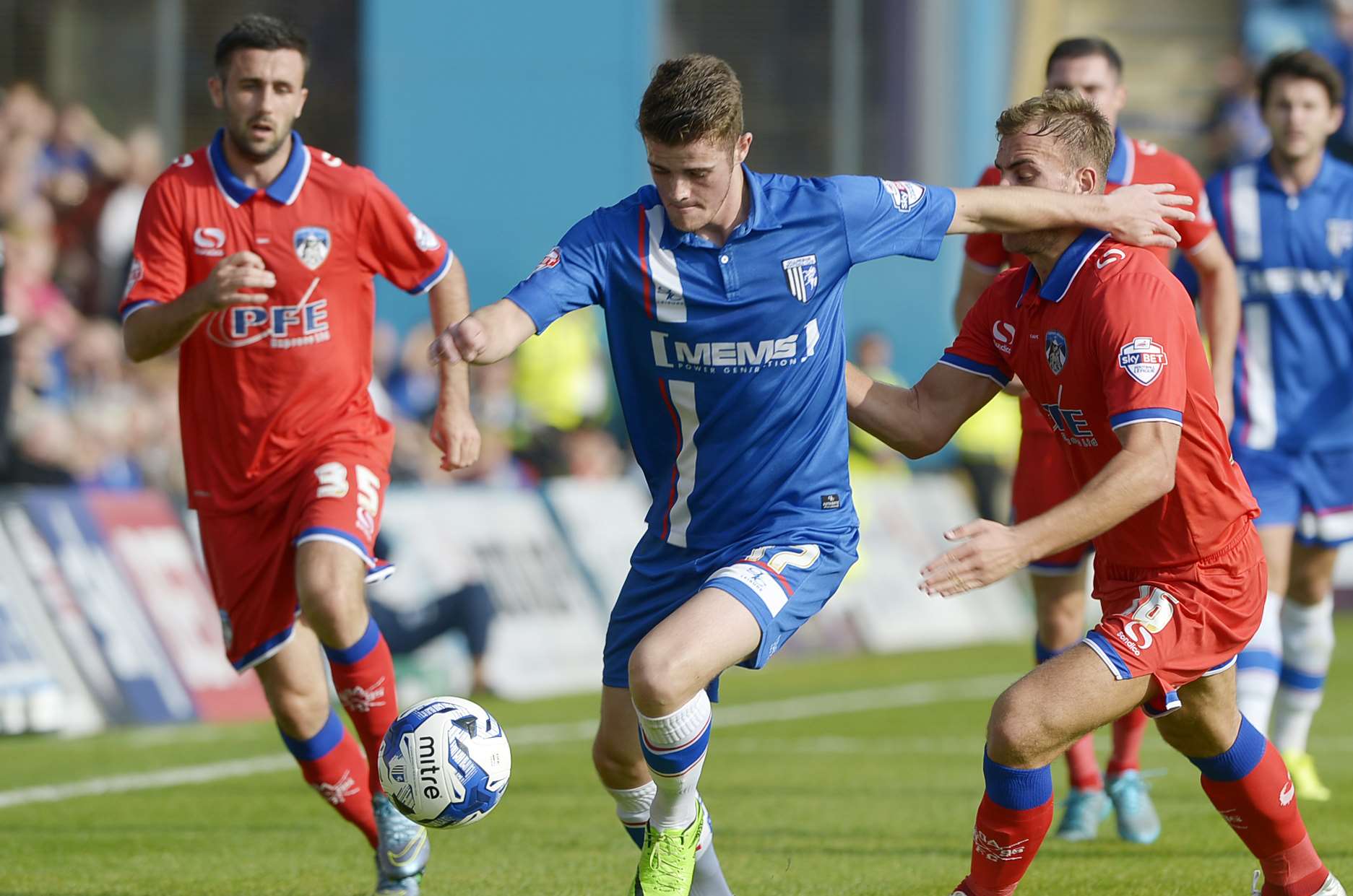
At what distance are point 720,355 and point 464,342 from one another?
877 millimetres

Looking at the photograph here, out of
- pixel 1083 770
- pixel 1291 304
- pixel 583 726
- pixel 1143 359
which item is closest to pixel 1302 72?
pixel 1291 304

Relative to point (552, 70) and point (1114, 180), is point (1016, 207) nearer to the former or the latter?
point (1114, 180)

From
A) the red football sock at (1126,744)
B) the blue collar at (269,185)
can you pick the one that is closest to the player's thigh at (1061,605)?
the red football sock at (1126,744)

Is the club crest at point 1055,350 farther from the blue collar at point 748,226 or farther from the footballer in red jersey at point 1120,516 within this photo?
the blue collar at point 748,226

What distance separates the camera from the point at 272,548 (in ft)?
21.5

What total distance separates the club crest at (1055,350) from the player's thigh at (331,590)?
2.36 meters

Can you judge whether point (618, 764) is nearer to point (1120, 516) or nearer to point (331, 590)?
point (331, 590)

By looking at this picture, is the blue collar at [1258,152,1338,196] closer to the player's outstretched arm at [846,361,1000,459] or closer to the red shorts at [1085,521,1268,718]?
the player's outstretched arm at [846,361,1000,459]

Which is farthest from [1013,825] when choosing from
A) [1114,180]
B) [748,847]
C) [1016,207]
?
[1114,180]

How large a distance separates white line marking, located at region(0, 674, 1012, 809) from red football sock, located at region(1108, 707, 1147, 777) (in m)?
3.88

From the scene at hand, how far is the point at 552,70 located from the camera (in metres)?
19.5

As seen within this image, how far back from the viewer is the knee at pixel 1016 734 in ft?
16.5

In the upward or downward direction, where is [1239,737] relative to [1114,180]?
downward

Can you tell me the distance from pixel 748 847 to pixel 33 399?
740 centimetres
